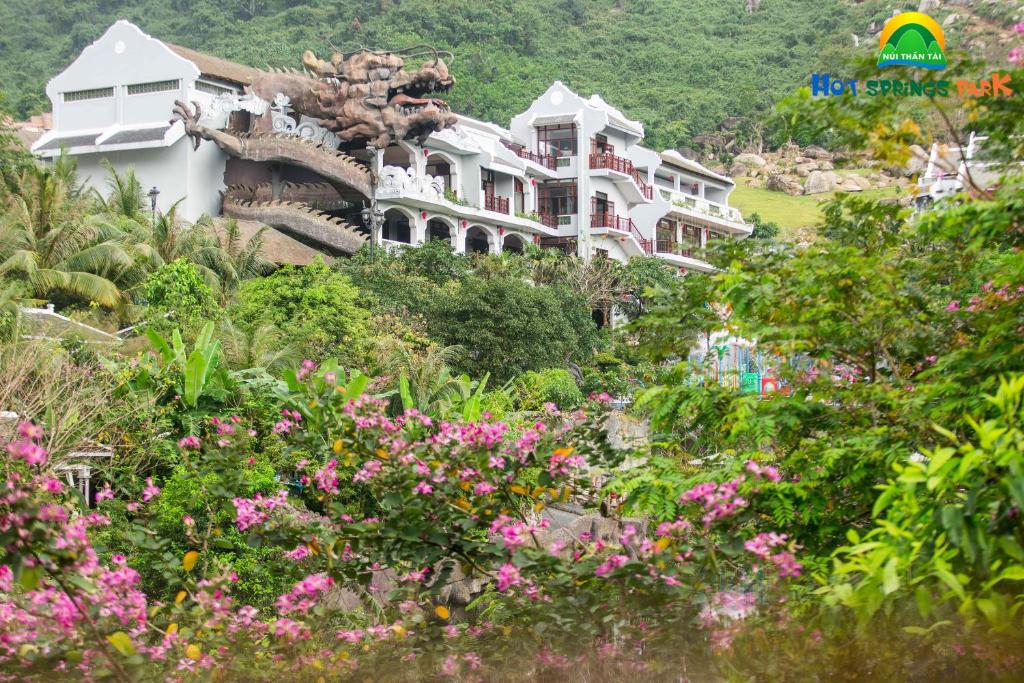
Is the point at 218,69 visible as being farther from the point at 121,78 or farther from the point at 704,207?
the point at 704,207

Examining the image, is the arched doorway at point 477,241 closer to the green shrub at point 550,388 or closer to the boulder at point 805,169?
the green shrub at point 550,388

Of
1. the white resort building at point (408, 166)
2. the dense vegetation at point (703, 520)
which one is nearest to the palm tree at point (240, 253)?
the white resort building at point (408, 166)

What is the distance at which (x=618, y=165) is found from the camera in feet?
151

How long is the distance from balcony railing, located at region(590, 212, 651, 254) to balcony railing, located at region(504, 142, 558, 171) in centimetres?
258

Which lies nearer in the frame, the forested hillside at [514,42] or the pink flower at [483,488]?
the pink flower at [483,488]

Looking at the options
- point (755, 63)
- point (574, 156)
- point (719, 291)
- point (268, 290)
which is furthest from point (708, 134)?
point (719, 291)

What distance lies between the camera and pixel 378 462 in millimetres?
5875

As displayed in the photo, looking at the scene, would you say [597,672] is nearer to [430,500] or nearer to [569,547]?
[569,547]

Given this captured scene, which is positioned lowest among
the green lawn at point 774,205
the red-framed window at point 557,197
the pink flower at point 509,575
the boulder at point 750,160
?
the pink flower at point 509,575

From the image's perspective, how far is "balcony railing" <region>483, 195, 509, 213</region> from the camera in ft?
132

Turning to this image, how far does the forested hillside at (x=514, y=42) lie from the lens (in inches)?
2798

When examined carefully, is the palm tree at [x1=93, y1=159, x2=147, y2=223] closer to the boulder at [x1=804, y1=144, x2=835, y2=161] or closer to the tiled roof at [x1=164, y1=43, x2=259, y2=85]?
the tiled roof at [x1=164, y1=43, x2=259, y2=85]

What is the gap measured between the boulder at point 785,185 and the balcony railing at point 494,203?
3748 cm

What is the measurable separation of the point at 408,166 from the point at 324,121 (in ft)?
17.0
